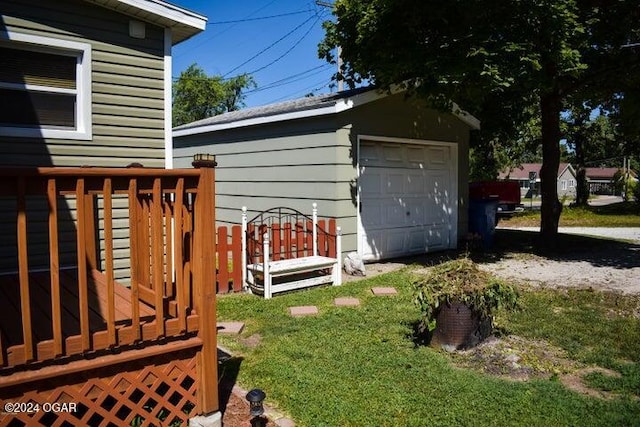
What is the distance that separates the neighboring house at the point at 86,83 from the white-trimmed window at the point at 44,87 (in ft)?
0.03

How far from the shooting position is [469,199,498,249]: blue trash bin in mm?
11062

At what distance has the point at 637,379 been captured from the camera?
146 inches

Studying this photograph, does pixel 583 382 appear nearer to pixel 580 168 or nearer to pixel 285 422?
pixel 285 422

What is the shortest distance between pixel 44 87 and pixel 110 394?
443 centimetres

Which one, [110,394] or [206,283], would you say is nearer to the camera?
[110,394]

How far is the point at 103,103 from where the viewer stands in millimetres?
6016

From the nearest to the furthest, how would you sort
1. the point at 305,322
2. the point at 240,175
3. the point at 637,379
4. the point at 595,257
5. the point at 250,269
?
1. the point at 637,379
2. the point at 305,322
3. the point at 250,269
4. the point at 595,257
5. the point at 240,175

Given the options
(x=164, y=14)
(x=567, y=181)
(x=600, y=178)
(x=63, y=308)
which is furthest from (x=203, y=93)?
(x=600, y=178)

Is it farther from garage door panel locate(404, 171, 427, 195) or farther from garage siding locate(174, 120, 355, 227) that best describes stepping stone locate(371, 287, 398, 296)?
garage door panel locate(404, 171, 427, 195)

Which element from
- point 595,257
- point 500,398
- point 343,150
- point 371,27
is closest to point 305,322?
point 500,398

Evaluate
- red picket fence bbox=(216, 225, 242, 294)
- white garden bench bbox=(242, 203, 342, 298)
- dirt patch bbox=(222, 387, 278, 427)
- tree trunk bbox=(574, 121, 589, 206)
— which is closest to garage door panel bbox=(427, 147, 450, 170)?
white garden bench bbox=(242, 203, 342, 298)

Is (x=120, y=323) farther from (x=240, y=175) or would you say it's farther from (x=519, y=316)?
(x=240, y=175)

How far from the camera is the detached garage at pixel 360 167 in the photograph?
846cm

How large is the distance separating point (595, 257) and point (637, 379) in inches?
276
